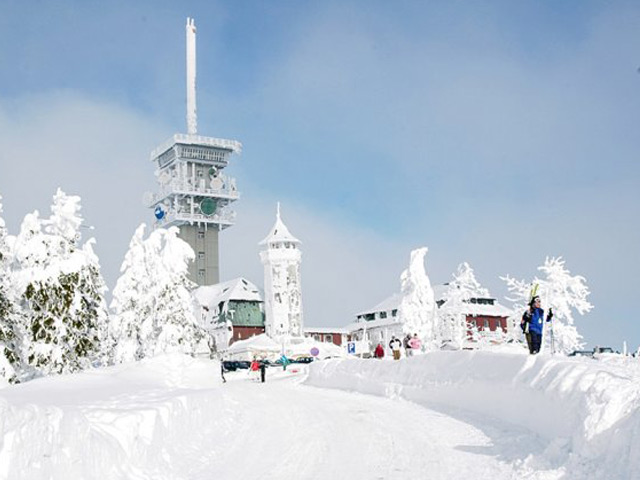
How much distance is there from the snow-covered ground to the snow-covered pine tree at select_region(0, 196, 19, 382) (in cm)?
917

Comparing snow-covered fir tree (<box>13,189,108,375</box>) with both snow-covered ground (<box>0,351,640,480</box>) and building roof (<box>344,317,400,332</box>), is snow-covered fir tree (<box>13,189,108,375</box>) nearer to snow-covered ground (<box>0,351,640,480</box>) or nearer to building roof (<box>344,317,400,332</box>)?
snow-covered ground (<box>0,351,640,480</box>)

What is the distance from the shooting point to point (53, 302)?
32.5 meters

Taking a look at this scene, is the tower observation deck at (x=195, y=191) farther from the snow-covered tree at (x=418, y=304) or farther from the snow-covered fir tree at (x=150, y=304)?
the snow-covered fir tree at (x=150, y=304)

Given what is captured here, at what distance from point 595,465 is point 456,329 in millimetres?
64829

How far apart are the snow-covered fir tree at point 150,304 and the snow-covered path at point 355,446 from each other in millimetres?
30245

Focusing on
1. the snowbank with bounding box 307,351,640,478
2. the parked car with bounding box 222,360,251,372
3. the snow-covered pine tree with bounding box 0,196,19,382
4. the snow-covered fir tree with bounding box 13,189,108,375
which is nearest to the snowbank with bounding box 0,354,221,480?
the snowbank with bounding box 307,351,640,478

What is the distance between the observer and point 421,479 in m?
11.0

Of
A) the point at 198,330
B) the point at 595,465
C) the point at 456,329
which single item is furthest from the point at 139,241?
the point at 595,465

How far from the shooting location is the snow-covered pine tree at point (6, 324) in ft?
92.7

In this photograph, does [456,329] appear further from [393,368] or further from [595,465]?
[595,465]

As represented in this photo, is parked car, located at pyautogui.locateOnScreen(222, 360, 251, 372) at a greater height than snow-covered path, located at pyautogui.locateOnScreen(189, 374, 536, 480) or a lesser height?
greater

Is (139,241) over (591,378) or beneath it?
over

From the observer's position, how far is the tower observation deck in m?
119

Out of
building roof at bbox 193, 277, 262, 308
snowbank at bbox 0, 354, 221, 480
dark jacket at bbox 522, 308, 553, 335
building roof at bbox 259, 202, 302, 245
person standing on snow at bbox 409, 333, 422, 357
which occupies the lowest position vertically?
snowbank at bbox 0, 354, 221, 480
